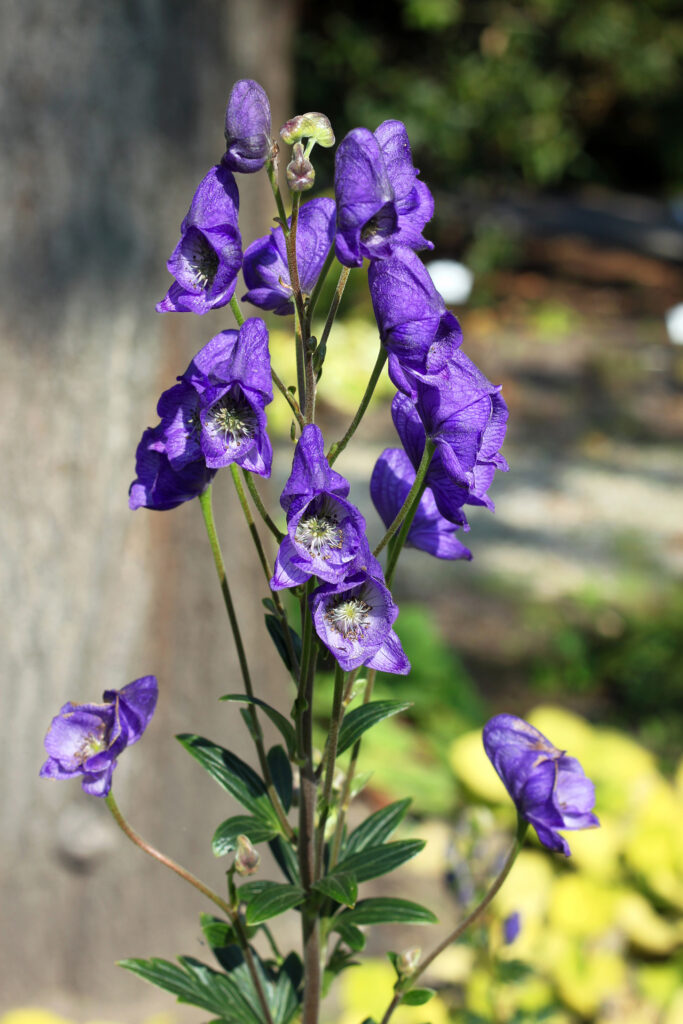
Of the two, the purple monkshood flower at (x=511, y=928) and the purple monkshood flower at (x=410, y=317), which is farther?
the purple monkshood flower at (x=511, y=928)

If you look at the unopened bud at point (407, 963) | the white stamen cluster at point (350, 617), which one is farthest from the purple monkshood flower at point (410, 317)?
the unopened bud at point (407, 963)

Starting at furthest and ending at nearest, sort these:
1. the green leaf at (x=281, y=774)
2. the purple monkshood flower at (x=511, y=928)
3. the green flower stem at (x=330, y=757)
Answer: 1. the purple monkshood flower at (x=511, y=928)
2. the green leaf at (x=281, y=774)
3. the green flower stem at (x=330, y=757)

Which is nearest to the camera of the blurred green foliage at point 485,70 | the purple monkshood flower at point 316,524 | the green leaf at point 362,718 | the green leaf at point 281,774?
the purple monkshood flower at point 316,524

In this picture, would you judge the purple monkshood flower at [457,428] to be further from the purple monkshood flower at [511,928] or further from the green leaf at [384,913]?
the purple monkshood flower at [511,928]

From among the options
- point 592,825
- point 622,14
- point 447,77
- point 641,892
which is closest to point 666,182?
point 622,14

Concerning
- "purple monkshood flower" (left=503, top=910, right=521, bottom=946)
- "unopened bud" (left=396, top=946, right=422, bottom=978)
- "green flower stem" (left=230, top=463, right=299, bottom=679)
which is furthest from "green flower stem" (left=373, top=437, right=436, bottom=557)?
"purple monkshood flower" (left=503, top=910, right=521, bottom=946)

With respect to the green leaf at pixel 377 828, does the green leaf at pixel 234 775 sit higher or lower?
higher

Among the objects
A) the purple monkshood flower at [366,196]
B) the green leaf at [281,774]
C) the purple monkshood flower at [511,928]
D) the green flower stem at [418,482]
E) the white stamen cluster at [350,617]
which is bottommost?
the purple monkshood flower at [511,928]
